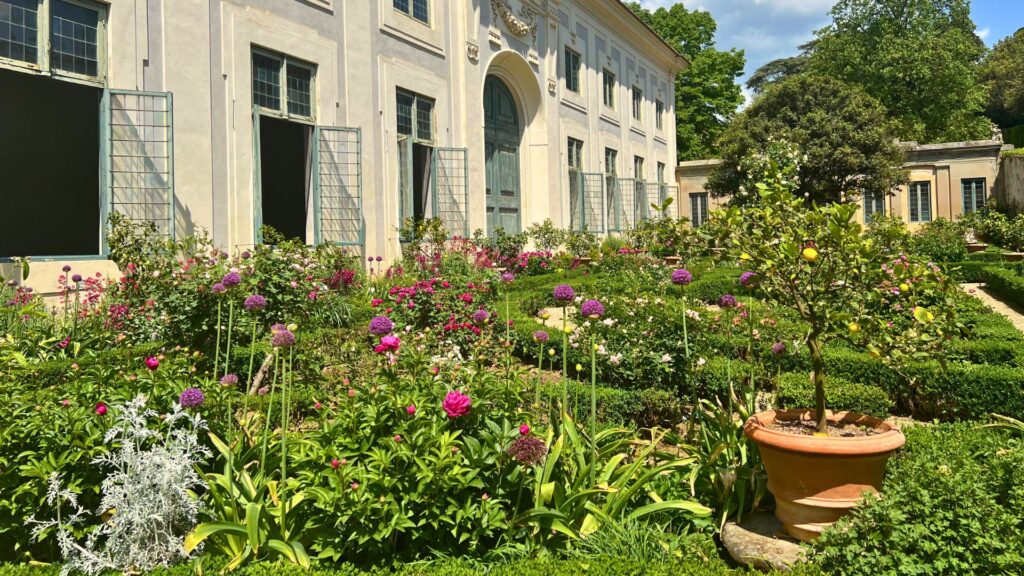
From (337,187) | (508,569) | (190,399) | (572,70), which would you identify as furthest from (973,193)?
(190,399)

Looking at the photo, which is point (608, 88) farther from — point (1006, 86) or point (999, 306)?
Result: point (1006, 86)

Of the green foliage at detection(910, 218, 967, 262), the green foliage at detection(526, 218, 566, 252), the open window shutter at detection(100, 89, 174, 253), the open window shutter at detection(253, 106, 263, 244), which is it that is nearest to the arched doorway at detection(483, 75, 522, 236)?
the green foliage at detection(526, 218, 566, 252)

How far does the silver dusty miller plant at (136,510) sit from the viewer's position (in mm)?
2584

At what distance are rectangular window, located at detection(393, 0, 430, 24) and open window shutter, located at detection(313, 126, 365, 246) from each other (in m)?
3.17

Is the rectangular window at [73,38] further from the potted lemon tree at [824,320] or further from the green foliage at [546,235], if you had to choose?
the green foliage at [546,235]

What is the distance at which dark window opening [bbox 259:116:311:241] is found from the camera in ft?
32.4

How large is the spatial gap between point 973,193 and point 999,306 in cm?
1989

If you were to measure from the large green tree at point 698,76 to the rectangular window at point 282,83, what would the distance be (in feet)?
91.2

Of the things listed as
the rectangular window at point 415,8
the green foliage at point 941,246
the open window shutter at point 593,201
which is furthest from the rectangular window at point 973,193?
the rectangular window at point 415,8

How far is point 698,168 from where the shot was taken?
95.7 feet

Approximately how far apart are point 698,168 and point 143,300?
86.0 ft

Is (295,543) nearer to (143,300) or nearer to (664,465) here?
(664,465)

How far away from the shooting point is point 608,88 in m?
21.6

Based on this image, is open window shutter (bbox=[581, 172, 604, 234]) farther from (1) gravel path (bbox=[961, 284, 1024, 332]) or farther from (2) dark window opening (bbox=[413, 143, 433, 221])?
(1) gravel path (bbox=[961, 284, 1024, 332])
